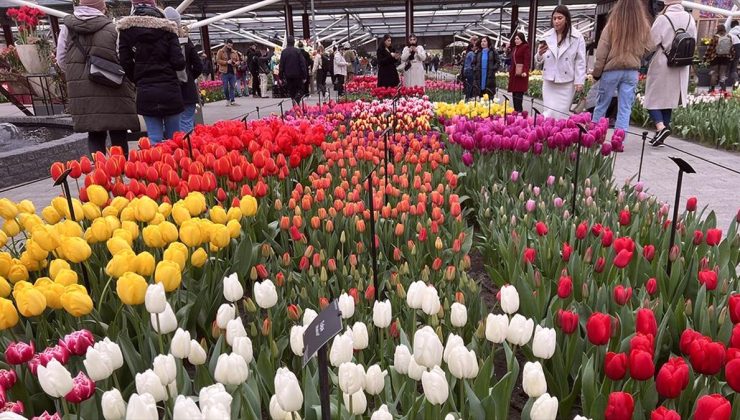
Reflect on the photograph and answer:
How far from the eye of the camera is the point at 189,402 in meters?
0.90

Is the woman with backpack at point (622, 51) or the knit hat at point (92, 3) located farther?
the woman with backpack at point (622, 51)

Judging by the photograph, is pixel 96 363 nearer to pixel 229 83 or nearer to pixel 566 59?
pixel 566 59

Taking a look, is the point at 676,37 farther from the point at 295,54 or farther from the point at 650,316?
the point at 295,54

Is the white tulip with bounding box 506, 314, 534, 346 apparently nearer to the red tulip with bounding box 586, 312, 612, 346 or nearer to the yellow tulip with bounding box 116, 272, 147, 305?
the red tulip with bounding box 586, 312, 612, 346

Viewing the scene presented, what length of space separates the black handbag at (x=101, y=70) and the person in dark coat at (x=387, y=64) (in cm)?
644

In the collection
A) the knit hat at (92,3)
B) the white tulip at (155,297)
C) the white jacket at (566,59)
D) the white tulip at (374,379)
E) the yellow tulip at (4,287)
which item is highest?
the knit hat at (92,3)

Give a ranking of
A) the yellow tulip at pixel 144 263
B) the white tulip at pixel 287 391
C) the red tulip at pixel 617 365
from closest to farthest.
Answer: the white tulip at pixel 287 391 → the red tulip at pixel 617 365 → the yellow tulip at pixel 144 263

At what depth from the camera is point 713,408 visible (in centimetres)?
99

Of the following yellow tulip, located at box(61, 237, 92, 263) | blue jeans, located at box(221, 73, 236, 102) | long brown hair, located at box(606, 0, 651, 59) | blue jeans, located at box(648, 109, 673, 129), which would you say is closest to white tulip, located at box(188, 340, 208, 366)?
yellow tulip, located at box(61, 237, 92, 263)

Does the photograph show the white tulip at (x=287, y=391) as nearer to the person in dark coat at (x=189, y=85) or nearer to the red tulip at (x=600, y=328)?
the red tulip at (x=600, y=328)

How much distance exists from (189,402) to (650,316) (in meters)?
1.03

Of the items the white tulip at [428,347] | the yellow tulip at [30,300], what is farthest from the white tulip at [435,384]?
the yellow tulip at [30,300]

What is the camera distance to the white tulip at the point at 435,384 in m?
1.11

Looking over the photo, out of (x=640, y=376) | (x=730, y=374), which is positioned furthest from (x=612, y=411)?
(x=730, y=374)
